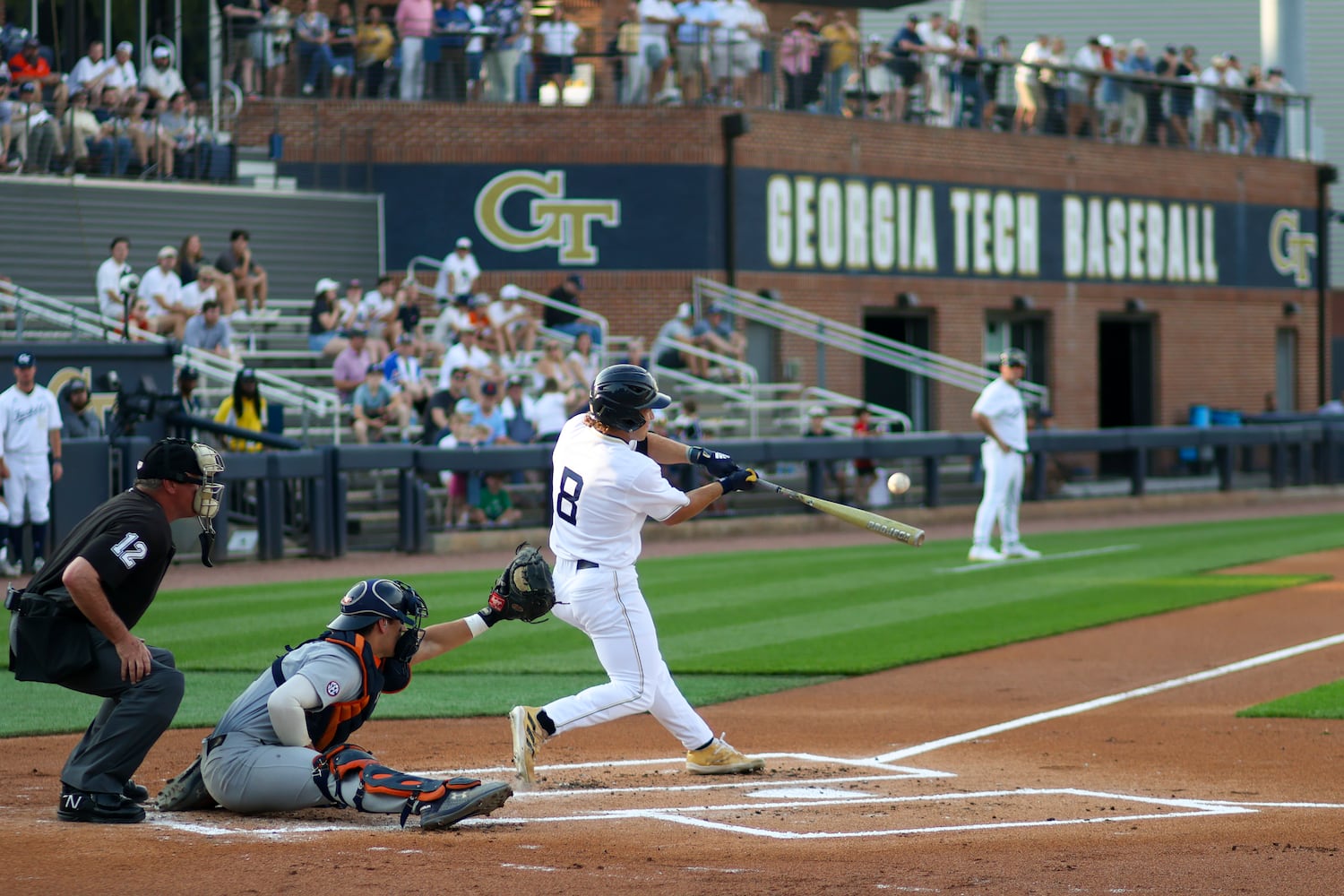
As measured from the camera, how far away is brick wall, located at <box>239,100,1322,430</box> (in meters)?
26.5

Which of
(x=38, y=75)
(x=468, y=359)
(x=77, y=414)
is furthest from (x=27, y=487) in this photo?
(x=38, y=75)

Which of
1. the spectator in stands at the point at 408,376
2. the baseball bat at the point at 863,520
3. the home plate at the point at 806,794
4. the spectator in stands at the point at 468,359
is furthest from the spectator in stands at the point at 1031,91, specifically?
the home plate at the point at 806,794

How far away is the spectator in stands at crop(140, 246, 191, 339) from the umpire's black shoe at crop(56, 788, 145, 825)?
14.5m

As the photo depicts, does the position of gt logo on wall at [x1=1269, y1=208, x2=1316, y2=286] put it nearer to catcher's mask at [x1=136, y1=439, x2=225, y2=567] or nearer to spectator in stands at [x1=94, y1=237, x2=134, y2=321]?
spectator in stands at [x1=94, y1=237, x2=134, y2=321]

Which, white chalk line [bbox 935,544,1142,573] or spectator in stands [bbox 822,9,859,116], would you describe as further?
spectator in stands [bbox 822,9,859,116]

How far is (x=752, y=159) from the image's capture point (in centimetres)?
2748

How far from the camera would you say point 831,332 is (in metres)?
27.9

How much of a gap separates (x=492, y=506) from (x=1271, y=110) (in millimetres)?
22775

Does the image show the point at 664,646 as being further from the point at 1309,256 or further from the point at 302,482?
the point at 1309,256

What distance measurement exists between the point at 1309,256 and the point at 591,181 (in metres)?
18.4

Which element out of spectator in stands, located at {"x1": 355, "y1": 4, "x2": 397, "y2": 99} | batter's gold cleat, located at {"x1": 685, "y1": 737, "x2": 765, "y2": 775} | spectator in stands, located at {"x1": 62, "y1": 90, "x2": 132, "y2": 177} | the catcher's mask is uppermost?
spectator in stands, located at {"x1": 355, "y1": 4, "x2": 397, "y2": 99}

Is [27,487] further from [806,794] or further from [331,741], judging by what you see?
[806,794]

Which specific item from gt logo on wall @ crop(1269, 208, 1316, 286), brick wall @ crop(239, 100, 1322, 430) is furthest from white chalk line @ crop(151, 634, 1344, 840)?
gt logo on wall @ crop(1269, 208, 1316, 286)

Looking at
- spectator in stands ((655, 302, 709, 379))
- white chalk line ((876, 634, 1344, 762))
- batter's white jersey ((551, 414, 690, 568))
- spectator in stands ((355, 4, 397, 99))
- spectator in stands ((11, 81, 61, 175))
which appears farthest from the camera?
spectator in stands ((355, 4, 397, 99))
